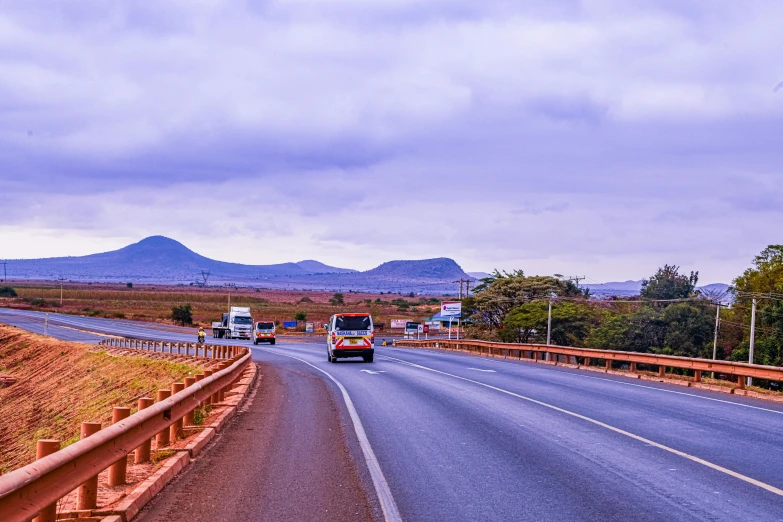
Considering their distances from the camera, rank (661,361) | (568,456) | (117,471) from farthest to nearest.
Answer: (661,361), (568,456), (117,471)

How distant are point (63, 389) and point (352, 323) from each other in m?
13.5

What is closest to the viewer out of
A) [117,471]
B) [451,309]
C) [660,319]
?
[117,471]

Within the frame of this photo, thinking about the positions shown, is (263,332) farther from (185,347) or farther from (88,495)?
(88,495)

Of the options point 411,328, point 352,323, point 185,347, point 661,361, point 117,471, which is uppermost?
point 352,323

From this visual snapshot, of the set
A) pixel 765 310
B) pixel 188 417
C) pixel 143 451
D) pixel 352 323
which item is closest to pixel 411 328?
pixel 765 310

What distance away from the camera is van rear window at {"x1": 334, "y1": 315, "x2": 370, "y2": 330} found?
35500 mm

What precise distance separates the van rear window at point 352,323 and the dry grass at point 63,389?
683 cm

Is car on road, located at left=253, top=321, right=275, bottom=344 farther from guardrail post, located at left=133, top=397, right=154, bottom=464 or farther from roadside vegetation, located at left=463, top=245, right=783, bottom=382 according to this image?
guardrail post, located at left=133, top=397, right=154, bottom=464

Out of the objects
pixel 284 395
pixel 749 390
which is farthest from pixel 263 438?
pixel 749 390

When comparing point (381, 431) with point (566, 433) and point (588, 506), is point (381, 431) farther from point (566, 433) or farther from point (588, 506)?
point (588, 506)

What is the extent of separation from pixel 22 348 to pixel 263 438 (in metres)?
47.8

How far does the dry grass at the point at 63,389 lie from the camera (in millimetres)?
25016

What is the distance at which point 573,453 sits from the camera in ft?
35.5

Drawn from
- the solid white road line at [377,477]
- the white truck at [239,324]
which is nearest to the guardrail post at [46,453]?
the solid white road line at [377,477]
